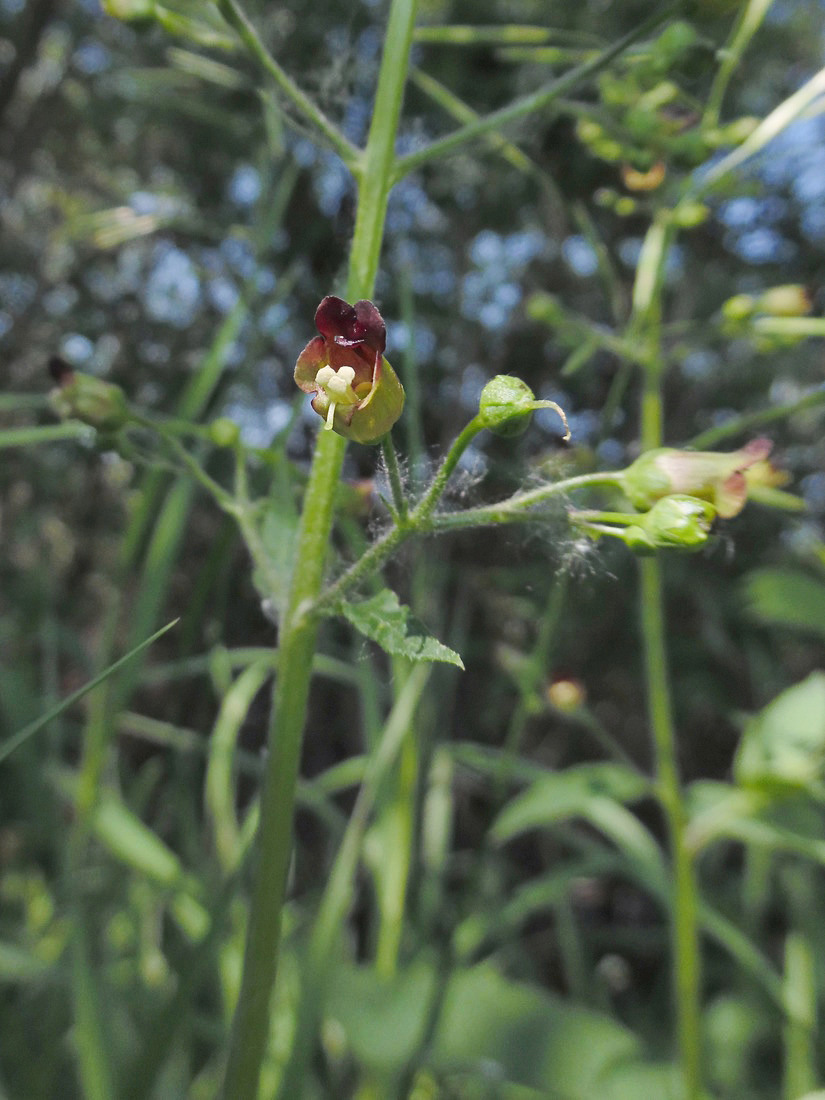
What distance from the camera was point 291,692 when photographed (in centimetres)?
66

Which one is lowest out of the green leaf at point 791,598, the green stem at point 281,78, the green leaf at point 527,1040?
the green leaf at point 527,1040

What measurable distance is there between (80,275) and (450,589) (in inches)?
51.0

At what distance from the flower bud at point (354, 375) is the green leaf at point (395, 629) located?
0.11 metres

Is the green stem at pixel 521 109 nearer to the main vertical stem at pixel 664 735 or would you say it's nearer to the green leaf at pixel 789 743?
the main vertical stem at pixel 664 735

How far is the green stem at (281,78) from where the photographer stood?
0.70 m

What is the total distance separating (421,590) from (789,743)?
0.52m

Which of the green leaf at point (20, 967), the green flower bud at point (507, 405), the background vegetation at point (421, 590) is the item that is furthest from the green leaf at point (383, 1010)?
the green flower bud at point (507, 405)

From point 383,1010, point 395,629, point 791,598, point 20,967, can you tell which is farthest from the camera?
point 791,598

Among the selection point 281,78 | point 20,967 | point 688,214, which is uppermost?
point 688,214

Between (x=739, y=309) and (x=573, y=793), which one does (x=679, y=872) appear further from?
(x=739, y=309)

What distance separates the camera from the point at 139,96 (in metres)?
2.19

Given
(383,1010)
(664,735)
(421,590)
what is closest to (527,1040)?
(383,1010)

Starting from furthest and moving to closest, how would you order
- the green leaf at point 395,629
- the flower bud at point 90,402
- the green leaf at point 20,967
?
the green leaf at point 20,967, the flower bud at point 90,402, the green leaf at point 395,629

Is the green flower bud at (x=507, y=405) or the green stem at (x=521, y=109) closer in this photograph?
the green flower bud at (x=507, y=405)
